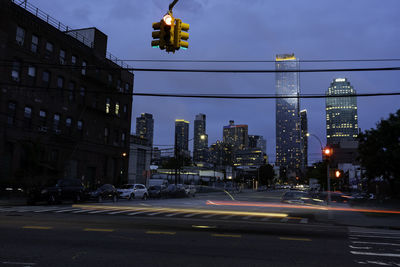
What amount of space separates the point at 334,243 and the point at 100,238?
23.2ft

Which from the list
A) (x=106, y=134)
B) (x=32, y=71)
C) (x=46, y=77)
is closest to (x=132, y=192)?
(x=106, y=134)

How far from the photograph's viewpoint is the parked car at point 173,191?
4306 centimetres

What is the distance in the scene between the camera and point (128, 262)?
7.34 metres

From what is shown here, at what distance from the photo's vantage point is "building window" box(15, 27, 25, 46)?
32625 millimetres

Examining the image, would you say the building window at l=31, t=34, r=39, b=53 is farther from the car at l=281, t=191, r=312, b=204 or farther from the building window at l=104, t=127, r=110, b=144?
the car at l=281, t=191, r=312, b=204

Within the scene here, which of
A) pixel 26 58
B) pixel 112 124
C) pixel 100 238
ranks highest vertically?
pixel 26 58

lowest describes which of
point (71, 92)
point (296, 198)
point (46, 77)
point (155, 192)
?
point (155, 192)

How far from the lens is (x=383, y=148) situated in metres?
41.0

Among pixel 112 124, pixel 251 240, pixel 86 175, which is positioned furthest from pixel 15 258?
A: pixel 112 124

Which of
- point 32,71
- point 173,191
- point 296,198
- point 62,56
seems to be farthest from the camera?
point 173,191

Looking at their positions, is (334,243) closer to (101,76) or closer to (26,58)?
(26,58)

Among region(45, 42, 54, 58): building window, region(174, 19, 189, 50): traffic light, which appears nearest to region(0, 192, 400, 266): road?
region(174, 19, 189, 50): traffic light

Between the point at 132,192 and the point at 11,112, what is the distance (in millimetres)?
13787

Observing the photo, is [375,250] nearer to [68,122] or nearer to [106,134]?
[68,122]
